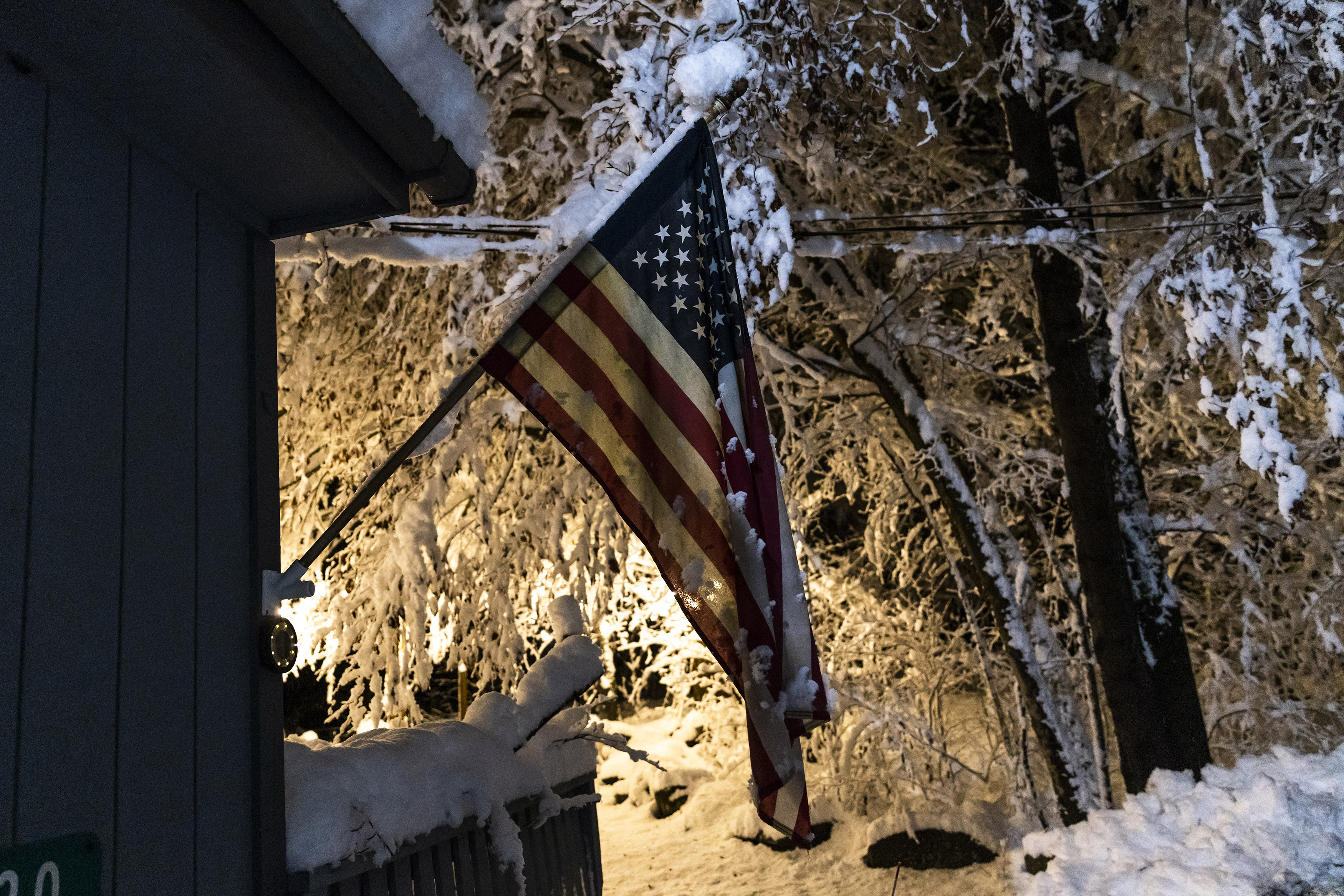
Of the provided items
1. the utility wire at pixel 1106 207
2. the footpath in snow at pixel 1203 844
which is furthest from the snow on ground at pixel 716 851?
the utility wire at pixel 1106 207

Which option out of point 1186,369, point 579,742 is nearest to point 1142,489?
point 1186,369

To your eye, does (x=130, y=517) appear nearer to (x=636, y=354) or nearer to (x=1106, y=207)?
(x=636, y=354)

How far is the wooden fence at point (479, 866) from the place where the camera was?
284cm

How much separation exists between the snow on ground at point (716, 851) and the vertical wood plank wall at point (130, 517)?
8219 mm

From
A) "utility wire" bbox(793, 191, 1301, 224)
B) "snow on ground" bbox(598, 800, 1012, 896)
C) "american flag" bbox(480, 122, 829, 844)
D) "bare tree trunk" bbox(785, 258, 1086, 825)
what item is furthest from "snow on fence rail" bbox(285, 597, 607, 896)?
"snow on ground" bbox(598, 800, 1012, 896)

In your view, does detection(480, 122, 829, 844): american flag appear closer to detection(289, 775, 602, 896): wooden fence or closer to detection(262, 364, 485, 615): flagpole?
detection(262, 364, 485, 615): flagpole

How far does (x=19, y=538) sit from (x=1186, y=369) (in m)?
6.95

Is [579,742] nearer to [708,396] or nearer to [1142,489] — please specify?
[708,396]

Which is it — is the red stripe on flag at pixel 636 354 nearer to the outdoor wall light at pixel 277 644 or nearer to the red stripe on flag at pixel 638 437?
the red stripe on flag at pixel 638 437

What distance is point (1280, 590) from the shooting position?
9797 millimetres

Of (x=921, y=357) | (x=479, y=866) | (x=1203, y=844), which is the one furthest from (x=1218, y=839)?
(x=921, y=357)

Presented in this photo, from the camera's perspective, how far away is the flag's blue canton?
3.52m

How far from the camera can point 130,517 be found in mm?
2227

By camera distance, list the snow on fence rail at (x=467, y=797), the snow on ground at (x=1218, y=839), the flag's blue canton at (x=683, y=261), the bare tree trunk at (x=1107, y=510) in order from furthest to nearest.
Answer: the bare tree trunk at (x=1107, y=510) → the snow on ground at (x=1218, y=839) → the flag's blue canton at (x=683, y=261) → the snow on fence rail at (x=467, y=797)
